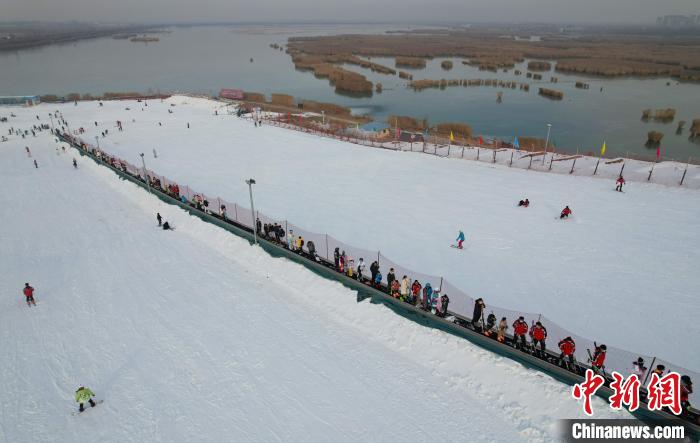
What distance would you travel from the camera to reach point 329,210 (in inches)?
990

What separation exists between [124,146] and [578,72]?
100520 millimetres

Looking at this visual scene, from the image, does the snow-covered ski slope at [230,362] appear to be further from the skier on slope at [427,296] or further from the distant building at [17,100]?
the distant building at [17,100]

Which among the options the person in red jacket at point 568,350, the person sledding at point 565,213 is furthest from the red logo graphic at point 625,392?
the person sledding at point 565,213

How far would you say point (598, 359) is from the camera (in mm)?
10719

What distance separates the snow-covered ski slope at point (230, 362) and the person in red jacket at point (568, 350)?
2.10 ft

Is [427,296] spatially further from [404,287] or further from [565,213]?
[565,213]

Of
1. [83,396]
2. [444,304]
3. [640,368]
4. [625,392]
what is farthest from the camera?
[444,304]

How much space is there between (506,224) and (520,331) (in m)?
11.1

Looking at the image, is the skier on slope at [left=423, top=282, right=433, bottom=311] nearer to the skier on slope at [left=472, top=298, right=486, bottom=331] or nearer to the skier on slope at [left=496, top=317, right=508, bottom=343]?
the skier on slope at [left=472, top=298, right=486, bottom=331]

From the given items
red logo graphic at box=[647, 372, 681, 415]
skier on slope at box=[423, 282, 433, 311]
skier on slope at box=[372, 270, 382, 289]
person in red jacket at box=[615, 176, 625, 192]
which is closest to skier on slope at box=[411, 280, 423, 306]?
skier on slope at box=[423, 282, 433, 311]

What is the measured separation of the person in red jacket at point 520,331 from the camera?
39.3ft

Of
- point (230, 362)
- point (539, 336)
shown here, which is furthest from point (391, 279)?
point (230, 362)

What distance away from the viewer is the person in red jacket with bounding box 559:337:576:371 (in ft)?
36.7

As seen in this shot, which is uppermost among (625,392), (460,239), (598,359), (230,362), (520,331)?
(598,359)
